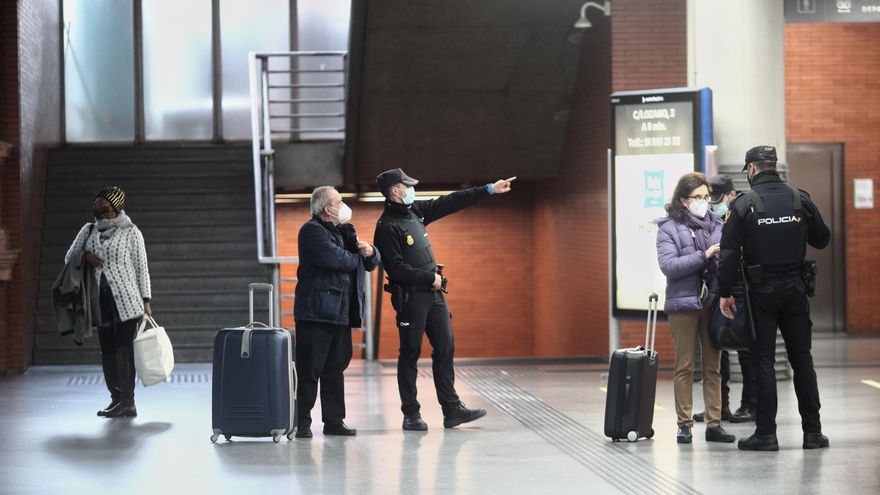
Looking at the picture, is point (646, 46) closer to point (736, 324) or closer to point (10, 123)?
point (736, 324)

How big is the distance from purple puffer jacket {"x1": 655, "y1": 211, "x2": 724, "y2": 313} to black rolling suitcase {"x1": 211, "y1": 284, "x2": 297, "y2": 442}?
244 centimetres

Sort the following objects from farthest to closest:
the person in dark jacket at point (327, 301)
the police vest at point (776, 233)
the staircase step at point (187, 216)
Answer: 1. the staircase step at point (187, 216)
2. the person in dark jacket at point (327, 301)
3. the police vest at point (776, 233)

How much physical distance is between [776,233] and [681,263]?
2.21 feet

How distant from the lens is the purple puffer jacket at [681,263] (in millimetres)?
8629

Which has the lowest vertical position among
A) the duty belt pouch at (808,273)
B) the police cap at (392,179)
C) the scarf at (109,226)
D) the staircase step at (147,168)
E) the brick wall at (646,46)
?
the duty belt pouch at (808,273)

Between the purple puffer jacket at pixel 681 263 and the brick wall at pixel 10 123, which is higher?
the brick wall at pixel 10 123

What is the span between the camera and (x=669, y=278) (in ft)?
28.8

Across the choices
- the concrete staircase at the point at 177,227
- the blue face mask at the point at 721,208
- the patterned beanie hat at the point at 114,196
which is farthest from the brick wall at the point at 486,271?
the blue face mask at the point at 721,208

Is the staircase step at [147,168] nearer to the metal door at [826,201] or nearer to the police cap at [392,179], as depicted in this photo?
the metal door at [826,201]

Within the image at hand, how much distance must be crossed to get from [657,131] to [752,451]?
3.95 m

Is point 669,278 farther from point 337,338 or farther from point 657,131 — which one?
point 657,131

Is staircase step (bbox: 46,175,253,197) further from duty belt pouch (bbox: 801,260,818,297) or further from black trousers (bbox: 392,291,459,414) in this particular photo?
duty belt pouch (bbox: 801,260,818,297)

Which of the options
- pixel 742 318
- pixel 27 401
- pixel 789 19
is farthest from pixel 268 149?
pixel 742 318

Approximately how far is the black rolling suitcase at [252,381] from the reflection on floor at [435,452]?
0.49 feet
